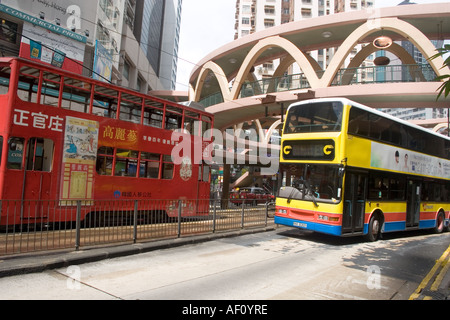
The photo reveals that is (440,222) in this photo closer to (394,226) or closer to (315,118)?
(394,226)

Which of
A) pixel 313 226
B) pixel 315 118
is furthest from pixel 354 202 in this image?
pixel 315 118

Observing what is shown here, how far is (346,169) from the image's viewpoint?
9055 mm

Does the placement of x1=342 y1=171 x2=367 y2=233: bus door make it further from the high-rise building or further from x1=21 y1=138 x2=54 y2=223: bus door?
the high-rise building

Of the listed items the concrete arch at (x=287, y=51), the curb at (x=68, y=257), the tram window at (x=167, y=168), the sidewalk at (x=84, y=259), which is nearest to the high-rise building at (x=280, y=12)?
the concrete arch at (x=287, y=51)

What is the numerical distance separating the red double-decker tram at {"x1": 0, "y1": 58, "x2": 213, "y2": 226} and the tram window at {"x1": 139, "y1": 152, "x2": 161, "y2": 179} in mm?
35

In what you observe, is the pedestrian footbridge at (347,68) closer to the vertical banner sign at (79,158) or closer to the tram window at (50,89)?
the vertical banner sign at (79,158)

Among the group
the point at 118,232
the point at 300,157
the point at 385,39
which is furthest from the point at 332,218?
the point at 385,39

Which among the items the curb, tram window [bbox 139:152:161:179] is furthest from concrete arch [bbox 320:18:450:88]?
the curb

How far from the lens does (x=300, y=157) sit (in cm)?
988

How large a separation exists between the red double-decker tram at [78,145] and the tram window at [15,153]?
0.9 inches

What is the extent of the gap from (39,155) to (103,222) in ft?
9.39
